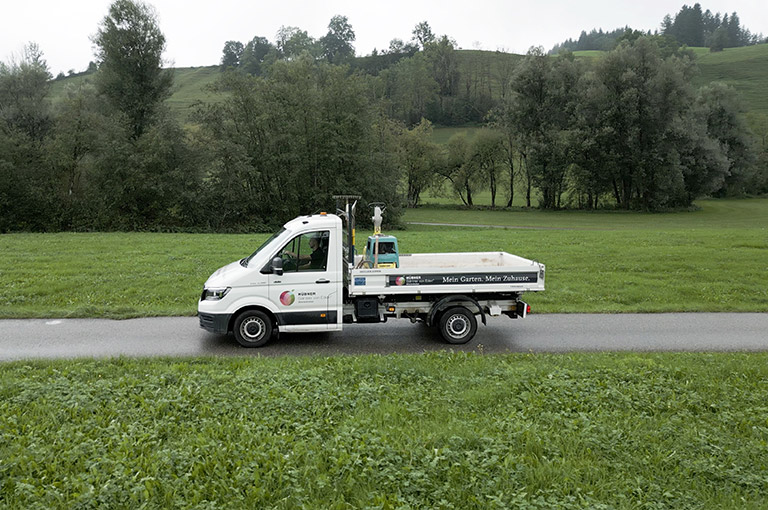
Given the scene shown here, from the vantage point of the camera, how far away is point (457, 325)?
10078 millimetres

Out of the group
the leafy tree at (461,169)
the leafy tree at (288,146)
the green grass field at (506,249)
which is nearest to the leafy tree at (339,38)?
the leafy tree at (461,169)

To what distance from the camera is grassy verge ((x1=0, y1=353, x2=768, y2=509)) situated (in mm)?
4688

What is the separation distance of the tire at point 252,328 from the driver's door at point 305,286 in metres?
0.28

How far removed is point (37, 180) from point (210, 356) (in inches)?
1228

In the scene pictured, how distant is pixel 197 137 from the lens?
1410 inches

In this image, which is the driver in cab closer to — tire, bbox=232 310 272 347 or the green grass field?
tire, bbox=232 310 272 347

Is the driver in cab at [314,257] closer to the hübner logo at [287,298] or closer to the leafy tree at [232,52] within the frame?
the hübner logo at [287,298]

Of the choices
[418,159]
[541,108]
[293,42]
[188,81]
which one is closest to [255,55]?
[188,81]

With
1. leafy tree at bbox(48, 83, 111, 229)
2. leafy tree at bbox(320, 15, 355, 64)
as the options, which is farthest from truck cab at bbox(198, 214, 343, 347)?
leafy tree at bbox(320, 15, 355, 64)

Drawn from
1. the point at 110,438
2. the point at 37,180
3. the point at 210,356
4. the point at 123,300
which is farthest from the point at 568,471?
the point at 37,180

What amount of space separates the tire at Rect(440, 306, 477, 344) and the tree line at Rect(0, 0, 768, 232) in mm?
27984

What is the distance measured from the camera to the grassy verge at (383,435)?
469 centimetres

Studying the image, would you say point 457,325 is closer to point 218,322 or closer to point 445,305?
point 445,305

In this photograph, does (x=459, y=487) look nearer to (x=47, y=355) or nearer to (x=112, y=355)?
(x=112, y=355)
